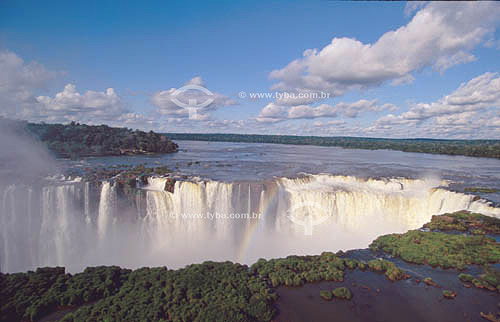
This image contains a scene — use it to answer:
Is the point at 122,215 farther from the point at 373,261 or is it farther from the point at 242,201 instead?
the point at 373,261

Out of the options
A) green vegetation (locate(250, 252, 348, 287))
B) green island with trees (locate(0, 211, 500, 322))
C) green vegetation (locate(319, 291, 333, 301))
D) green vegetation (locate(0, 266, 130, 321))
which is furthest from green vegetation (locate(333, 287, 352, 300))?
green vegetation (locate(0, 266, 130, 321))

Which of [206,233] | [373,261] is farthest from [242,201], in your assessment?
[373,261]

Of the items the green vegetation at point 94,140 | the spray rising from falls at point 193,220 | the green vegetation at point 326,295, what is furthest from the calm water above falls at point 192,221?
the green vegetation at point 94,140

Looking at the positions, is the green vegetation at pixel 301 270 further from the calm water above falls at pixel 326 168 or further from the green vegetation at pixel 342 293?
the calm water above falls at pixel 326 168

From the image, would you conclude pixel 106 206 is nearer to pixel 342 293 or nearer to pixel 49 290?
pixel 49 290

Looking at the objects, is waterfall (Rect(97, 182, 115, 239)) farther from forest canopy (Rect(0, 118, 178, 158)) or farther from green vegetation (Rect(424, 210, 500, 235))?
forest canopy (Rect(0, 118, 178, 158))
